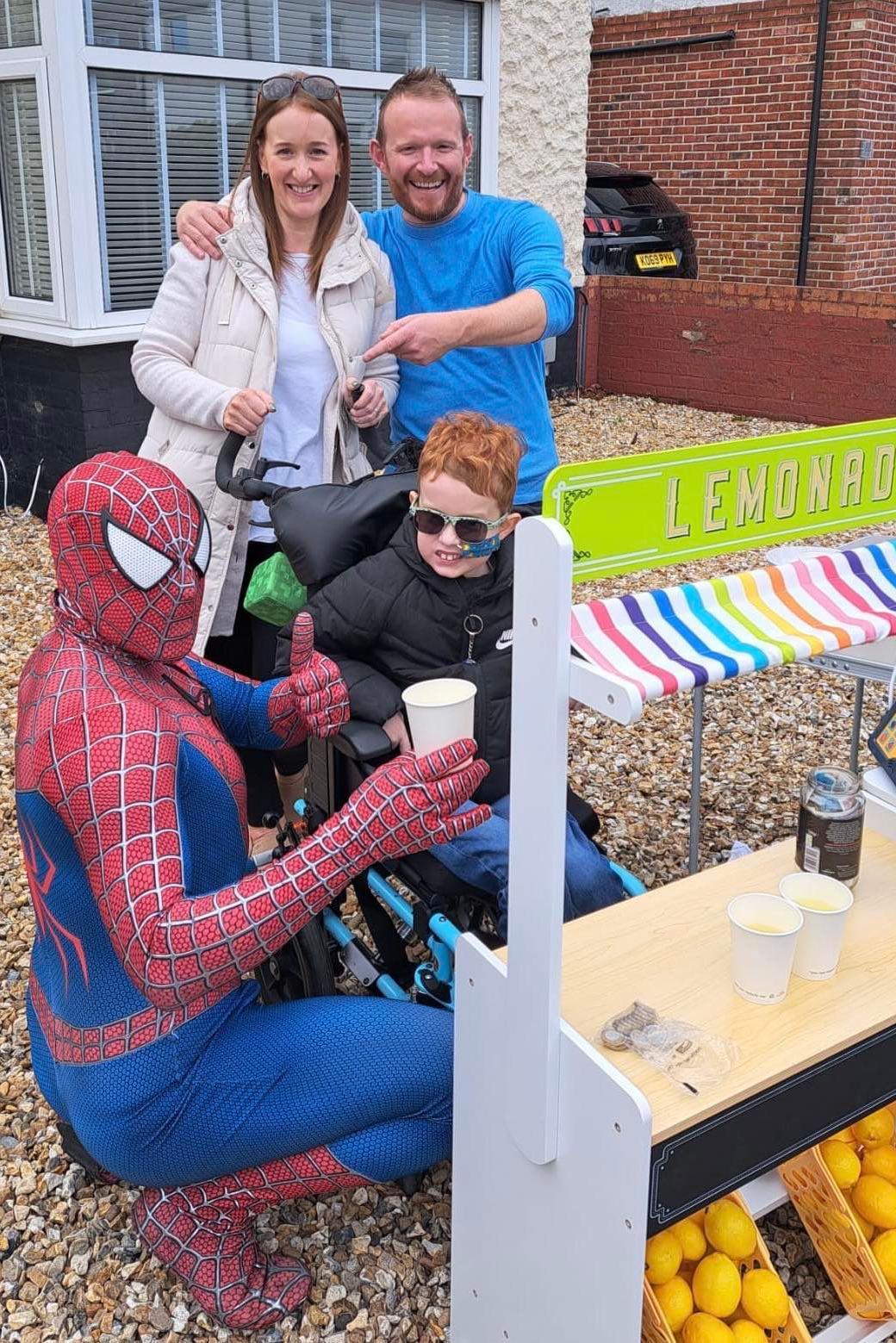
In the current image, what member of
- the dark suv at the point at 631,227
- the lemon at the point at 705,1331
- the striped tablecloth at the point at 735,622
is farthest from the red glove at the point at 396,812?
the dark suv at the point at 631,227

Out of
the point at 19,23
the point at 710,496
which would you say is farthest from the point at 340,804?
the point at 19,23

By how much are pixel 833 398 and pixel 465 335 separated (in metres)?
7.35

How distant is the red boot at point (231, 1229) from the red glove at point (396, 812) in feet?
2.16

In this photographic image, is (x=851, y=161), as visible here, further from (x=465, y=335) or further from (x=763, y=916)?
(x=763, y=916)

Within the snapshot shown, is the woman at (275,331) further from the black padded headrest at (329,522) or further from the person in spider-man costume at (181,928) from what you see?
the person in spider-man costume at (181,928)

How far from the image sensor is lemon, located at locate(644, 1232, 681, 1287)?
188 cm

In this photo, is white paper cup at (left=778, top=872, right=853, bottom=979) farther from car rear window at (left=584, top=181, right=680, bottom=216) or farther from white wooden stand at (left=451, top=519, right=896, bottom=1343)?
car rear window at (left=584, top=181, right=680, bottom=216)

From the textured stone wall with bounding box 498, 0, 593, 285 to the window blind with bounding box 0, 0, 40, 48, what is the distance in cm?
320

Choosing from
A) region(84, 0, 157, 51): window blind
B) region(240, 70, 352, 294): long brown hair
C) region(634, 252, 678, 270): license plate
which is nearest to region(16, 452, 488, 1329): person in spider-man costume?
region(240, 70, 352, 294): long brown hair

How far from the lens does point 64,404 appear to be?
6523 millimetres

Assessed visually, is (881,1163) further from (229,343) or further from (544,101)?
(544,101)

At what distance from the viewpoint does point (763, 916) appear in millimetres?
1834

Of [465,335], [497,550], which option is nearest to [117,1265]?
[497,550]

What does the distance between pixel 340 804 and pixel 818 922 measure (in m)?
1.24
